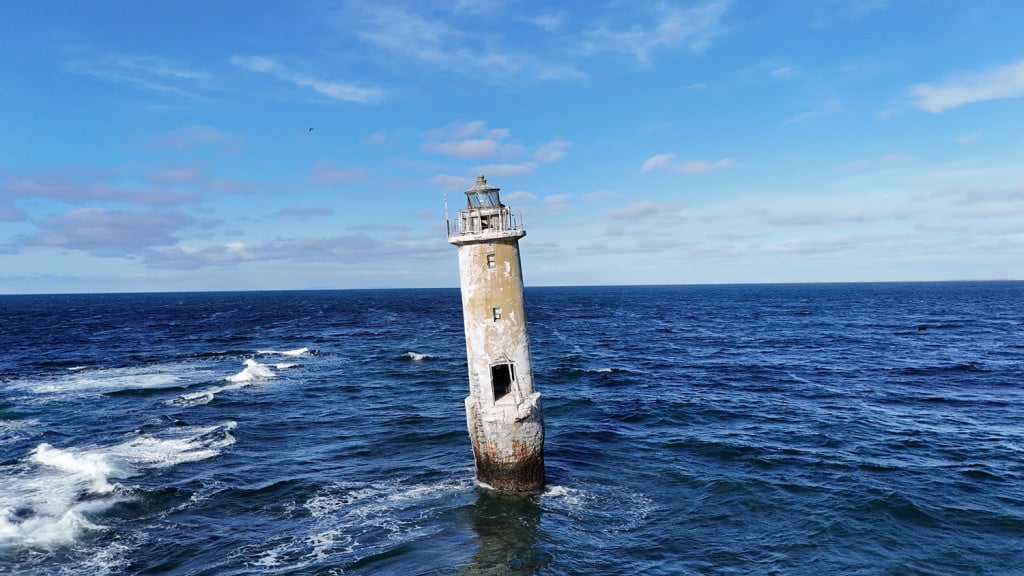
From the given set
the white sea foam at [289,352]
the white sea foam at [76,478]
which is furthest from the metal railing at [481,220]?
the white sea foam at [289,352]

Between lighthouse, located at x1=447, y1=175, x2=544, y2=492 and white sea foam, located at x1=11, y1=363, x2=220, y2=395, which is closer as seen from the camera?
lighthouse, located at x1=447, y1=175, x2=544, y2=492

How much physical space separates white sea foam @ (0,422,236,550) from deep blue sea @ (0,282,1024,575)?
12 cm

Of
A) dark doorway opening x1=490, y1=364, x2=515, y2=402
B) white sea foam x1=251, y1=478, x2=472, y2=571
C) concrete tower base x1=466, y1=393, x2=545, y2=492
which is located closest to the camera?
white sea foam x1=251, y1=478, x2=472, y2=571

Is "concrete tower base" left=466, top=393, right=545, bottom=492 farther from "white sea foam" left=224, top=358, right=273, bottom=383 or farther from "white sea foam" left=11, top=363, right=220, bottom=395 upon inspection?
"white sea foam" left=11, top=363, right=220, bottom=395

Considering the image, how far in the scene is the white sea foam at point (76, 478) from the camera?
66.8 ft

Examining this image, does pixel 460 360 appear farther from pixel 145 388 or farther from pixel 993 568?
pixel 993 568

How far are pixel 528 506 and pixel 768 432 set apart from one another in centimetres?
1552

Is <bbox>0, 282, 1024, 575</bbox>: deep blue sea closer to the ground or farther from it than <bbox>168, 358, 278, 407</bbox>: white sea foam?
closer to the ground

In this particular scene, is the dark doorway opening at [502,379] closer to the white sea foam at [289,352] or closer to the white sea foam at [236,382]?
the white sea foam at [236,382]

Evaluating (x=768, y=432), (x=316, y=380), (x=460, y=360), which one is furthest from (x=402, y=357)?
(x=768, y=432)

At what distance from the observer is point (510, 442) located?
22.7 m

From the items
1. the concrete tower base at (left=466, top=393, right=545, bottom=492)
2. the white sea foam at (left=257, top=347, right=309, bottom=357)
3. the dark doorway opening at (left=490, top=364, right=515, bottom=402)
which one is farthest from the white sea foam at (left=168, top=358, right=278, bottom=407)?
the dark doorway opening at (left=490, top=364, right=515, bottom=402)

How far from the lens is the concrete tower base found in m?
22.5

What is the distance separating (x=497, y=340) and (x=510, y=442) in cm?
389
